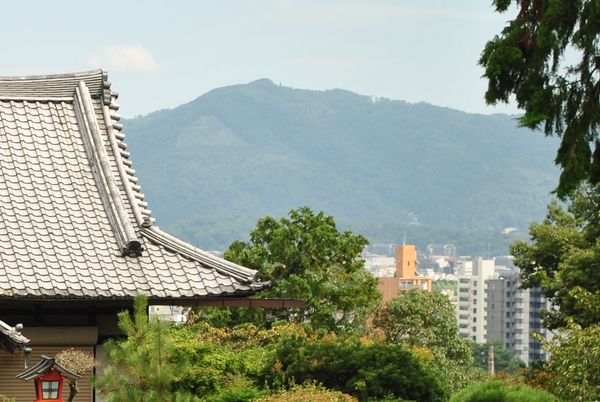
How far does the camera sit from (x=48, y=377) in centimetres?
1288

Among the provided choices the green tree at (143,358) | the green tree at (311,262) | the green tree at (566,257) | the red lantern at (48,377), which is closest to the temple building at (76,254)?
the red lantern at (48,377)

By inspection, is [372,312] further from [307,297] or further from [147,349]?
[147,349]

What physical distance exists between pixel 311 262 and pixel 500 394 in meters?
18.3

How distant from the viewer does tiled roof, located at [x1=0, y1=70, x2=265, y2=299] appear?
13.4 meters

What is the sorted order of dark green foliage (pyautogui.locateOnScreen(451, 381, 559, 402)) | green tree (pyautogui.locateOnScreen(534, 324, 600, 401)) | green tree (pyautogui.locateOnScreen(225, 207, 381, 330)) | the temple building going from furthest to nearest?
green tree (pyautogui.locateOnScreen(225, 207, 381, 330))
green tree (pyautogui.locateOnScreen(534, 324, 600, 401))
dark green foliage (pyautogui.locateOnScreen(451, 381, 559, 402))
the temple building

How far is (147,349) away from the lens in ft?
41.9

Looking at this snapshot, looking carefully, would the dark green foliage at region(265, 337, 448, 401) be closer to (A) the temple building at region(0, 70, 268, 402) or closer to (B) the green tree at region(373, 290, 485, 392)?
(A) the temple building at region(0, 70, 268, 402)

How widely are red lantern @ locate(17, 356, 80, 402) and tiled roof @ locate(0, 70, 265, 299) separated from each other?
26.8 inches

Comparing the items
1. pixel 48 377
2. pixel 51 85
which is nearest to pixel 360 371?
pixel 48 377

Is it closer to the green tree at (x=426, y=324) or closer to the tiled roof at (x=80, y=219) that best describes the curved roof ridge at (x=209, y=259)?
the tiled roof at (x=80, y=219)

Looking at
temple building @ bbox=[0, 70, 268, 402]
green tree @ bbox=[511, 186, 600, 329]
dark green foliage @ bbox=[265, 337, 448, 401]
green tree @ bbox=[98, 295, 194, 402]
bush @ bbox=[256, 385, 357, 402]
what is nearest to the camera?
green tree @ bbox=[98, 295, 194, 402]

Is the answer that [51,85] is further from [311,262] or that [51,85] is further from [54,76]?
[311,262]

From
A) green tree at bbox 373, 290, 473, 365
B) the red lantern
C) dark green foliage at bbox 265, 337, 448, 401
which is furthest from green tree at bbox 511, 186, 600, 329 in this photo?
the red lantern

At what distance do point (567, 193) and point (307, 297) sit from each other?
2051cm
